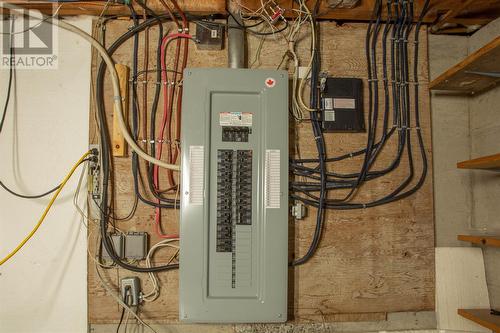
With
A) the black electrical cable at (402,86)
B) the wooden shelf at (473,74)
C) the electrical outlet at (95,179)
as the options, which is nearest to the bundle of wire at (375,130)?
the black electrical cable at (402,86)

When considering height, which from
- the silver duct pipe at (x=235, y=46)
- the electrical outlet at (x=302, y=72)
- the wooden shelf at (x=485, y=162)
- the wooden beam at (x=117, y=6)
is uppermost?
the wooden beam at (x=117, y=6)

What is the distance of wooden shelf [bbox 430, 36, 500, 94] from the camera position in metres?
1.18

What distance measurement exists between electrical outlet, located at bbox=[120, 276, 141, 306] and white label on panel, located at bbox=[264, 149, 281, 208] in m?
0.70

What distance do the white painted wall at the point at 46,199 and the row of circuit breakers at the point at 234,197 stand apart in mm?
570

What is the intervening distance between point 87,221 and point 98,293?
0.34 metres

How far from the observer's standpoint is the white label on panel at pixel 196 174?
4.29 feet

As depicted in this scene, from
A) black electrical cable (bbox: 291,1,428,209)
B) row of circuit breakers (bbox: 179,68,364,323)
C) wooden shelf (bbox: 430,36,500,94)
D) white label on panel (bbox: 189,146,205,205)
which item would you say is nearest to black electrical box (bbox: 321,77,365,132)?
black electrical cable (bbox: 291,1,428,209)

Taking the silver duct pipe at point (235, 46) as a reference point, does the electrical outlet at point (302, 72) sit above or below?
below

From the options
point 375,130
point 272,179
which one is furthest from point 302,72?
point 272,179

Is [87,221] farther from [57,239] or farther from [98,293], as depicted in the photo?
[98,293]

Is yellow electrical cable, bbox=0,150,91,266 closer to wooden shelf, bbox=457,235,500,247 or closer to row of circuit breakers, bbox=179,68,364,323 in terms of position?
row of circuit breakers, bbox=179,68,364,323

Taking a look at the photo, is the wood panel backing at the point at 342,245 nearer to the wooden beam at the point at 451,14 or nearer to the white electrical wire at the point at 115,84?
the white electrical wire at the point at 115,84

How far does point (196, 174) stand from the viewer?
132cm

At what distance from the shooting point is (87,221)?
1478mm
